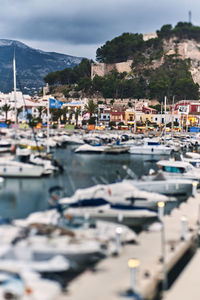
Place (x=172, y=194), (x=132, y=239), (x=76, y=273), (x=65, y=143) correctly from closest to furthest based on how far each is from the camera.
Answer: (x=76, y=273)
(x=132, y=239)
(x=172, y=194)
(x=65, y=143)

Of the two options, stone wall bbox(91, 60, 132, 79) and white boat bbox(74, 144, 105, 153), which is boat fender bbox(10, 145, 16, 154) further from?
stone wall bbox(91, 60, 132, 79)

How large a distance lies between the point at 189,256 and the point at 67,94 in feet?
383

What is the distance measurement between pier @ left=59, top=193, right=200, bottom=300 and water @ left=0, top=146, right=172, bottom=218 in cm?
881

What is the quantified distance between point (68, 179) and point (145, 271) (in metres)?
20.0

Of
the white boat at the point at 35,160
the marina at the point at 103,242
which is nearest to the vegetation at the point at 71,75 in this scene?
the white boat at the point at 35,160

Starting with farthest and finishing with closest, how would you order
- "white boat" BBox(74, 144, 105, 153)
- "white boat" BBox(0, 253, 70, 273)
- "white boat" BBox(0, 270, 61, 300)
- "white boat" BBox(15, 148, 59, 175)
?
"white boat" BBox(74, 144, 105, 153) → "white boat" BBox(15, 148, 59, 175) → "white boat" BBox(0, 253, 70, 273) → "white boat" BBox(0, 270, 61, 300)

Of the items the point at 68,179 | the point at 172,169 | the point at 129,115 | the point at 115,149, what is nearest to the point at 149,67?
the point at 129,115

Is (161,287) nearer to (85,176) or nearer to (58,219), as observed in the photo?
(58,219)

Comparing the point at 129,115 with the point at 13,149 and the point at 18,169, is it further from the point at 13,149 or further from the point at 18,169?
the point at 18,169

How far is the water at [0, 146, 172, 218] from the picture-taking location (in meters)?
24.8

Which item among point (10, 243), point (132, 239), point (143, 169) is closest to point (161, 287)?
point (132, 239)

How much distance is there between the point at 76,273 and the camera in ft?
47.5

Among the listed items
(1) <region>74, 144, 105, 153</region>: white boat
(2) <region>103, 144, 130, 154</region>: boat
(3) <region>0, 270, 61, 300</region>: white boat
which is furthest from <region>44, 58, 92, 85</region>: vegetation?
(3) <region>0, 270, 61, 300</region>: white boat

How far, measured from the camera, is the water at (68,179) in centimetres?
2481
